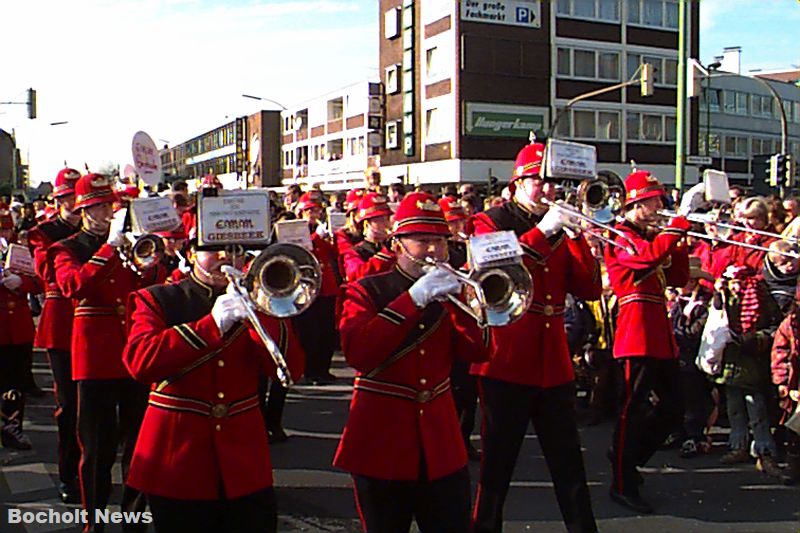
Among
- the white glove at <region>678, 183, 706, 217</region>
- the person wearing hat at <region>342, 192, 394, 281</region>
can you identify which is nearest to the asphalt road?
the person wearing hat at <region>342, 192, 394, 281</region>

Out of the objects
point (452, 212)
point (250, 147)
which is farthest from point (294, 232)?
point (250, 147)

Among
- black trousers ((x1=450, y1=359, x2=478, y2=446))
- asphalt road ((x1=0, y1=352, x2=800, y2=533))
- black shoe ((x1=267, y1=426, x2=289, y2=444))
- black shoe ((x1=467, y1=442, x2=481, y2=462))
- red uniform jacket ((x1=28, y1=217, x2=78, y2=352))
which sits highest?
red uniform jacket ((x1=28, y1=217, x2=78, y2=352))

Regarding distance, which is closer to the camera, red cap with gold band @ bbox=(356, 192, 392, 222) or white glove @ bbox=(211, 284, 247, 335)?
white glove @ bbox=(211, 284, 247, 335)

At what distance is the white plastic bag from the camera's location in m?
7.38

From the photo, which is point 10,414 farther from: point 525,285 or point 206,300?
point 525,285

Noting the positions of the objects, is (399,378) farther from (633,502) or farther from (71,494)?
(71,494)

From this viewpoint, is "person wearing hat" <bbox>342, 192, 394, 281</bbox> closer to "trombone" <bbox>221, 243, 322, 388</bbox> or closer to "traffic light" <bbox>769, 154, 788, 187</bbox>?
"trombone" <bbox>221, 243, 322, 388</bbox>

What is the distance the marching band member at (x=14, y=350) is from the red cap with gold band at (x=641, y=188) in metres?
4.75

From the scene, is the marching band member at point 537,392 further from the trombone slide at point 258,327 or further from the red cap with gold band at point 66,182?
the red cap with gold band at point 66,182

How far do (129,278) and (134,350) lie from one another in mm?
2138

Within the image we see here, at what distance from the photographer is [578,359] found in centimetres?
916

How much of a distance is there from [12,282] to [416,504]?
484 cm

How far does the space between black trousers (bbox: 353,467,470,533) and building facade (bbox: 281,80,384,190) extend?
44.1 metres

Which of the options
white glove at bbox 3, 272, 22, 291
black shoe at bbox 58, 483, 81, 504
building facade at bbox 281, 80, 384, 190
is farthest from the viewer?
building facade at bbox 281, 80, 384, 190
